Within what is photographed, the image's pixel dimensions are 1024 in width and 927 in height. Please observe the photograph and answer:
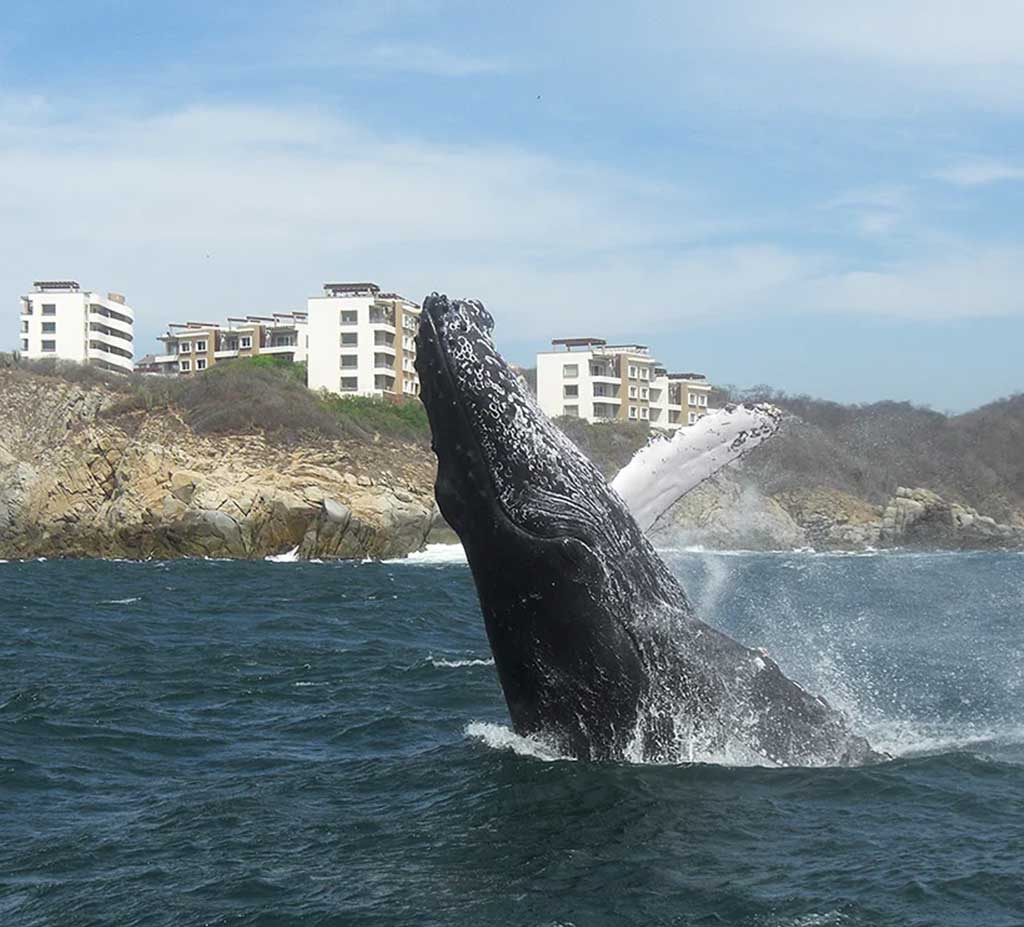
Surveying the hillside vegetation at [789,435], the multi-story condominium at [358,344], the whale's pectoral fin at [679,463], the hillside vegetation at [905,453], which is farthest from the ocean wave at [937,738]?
the multi-story condominium at [358,344]

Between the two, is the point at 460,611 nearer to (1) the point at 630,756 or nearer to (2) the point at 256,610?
(2) the point at 256,610

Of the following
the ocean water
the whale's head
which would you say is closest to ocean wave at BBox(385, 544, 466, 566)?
the ocean water

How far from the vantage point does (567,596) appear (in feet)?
24.7

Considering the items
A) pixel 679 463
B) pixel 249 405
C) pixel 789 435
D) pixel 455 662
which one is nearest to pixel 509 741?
pixel 679 463

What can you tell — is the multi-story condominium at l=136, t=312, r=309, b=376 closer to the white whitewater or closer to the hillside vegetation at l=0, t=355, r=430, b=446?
the hillside vegetation at l=0, t=355, r=430, b=446

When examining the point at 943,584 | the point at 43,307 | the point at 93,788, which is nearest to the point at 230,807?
the point at 93,788

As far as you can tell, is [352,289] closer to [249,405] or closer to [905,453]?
[249,405]

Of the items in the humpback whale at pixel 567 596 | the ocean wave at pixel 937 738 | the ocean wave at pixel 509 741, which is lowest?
the ocean wave at pixel 937 738

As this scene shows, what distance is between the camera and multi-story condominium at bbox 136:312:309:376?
107062mm

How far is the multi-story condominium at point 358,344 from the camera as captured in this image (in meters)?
85.7

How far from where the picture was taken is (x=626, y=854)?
7.22 meters

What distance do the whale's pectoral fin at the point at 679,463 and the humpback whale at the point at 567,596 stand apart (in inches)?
5.0

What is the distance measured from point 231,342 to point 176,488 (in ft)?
187

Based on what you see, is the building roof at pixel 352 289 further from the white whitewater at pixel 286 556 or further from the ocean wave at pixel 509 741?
the ocean wave at pixel 509 741
